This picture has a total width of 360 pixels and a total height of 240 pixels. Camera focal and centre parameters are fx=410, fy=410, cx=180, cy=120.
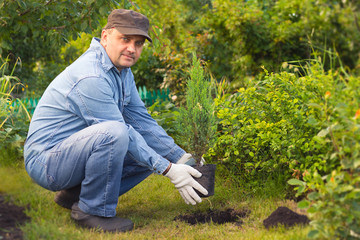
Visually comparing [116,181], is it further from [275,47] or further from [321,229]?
[275,47]

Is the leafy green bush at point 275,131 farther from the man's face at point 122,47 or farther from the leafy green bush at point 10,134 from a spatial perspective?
the leafy green bush at point 10,134

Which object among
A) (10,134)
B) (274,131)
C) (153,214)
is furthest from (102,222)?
(10,134)

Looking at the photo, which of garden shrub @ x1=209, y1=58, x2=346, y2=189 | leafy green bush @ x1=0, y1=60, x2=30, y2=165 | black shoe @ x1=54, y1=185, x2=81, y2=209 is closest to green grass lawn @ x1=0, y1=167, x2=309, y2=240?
black shoe @ x1=54, y1=185, x2=81, y2=209

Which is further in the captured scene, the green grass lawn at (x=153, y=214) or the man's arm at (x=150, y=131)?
the man's arm at (x=150, y=131)

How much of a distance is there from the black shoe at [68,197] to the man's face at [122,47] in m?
1.05

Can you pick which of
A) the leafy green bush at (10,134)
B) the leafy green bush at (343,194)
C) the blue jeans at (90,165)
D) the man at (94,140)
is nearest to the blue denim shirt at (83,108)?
the man at (94,140)

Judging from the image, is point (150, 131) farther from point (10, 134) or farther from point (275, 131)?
point (10, 134)

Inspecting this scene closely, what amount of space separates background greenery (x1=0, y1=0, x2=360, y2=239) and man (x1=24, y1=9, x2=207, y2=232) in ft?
1.80

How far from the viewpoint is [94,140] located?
9.50 ft

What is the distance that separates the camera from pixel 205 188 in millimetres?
3291

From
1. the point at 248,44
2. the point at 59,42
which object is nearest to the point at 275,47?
the point at 248,44

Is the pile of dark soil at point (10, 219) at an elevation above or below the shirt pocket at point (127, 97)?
below

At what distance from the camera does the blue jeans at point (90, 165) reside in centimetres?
290

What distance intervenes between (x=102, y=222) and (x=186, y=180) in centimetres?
69
